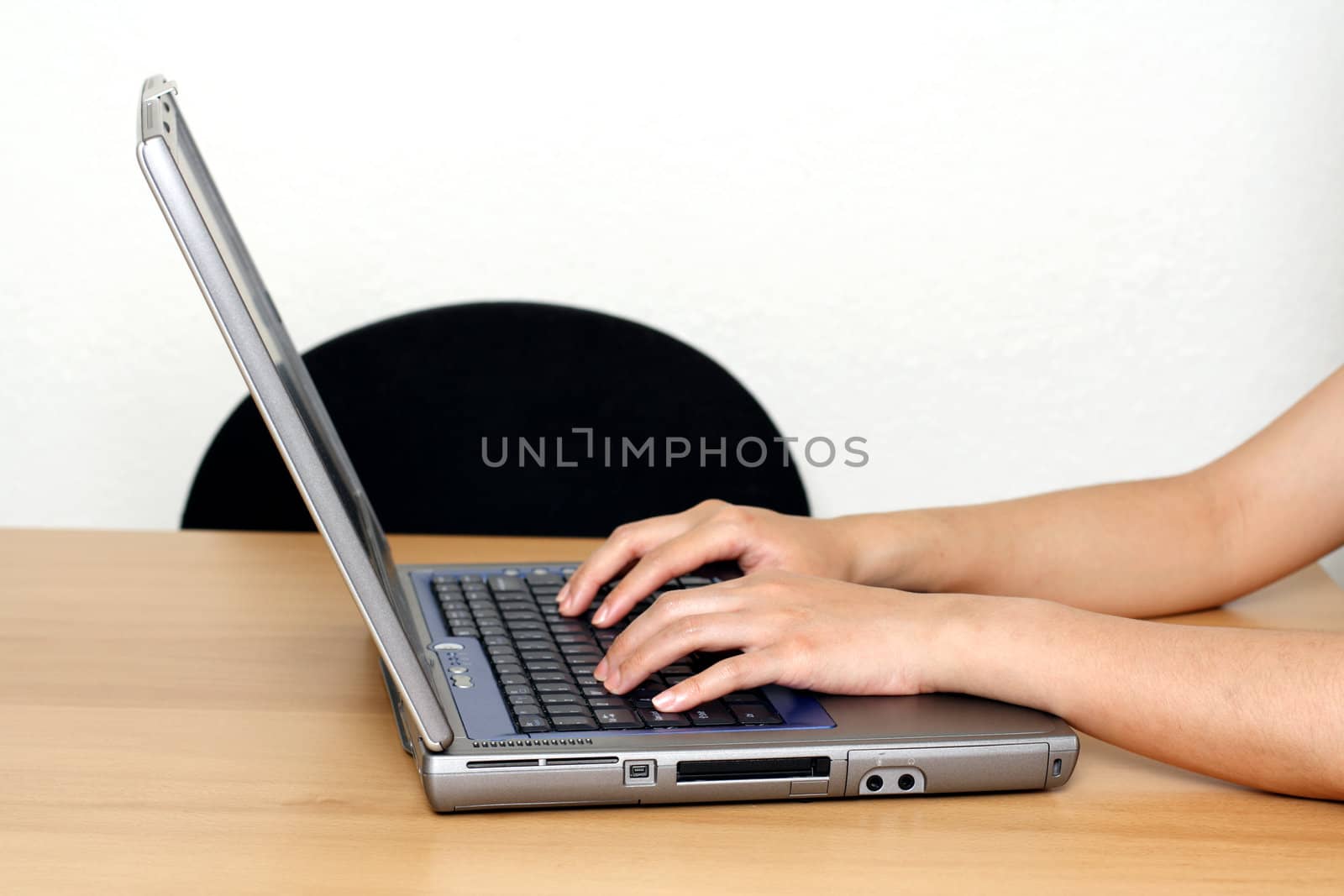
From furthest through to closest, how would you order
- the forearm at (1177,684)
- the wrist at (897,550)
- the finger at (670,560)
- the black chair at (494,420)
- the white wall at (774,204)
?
1. the white wall at (774,204)
2. the black chair at (494,420)
3. the wrist at (897,550)
4. the finger at (670,560)
5. the forearm at (1177,684)

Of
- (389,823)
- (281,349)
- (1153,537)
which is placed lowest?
(1153,537)

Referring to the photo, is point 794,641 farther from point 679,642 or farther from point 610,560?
point 610,560

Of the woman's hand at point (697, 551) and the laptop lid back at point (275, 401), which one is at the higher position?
the laptop lid back at point (275, 401)

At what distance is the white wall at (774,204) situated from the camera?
159cm

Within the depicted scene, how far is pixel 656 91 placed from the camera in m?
1.60

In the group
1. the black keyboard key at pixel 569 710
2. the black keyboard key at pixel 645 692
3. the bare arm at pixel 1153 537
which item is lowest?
the bare arm at pixel 1153 537

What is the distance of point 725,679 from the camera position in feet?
2.22

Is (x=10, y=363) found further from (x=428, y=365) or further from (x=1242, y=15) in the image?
(x=1242, y=15)

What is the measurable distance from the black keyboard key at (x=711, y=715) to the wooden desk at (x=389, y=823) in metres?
0.05

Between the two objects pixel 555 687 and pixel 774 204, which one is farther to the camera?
pixel 774 204

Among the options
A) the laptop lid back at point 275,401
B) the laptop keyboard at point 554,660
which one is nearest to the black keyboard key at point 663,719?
the laptop keyboard at point 554,660

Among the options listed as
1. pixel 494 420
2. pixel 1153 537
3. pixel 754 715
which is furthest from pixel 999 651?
pixel 494 420

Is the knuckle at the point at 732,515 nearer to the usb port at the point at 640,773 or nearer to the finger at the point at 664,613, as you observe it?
the finger at the point at 664,613

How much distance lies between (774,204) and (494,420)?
0.48 metres
